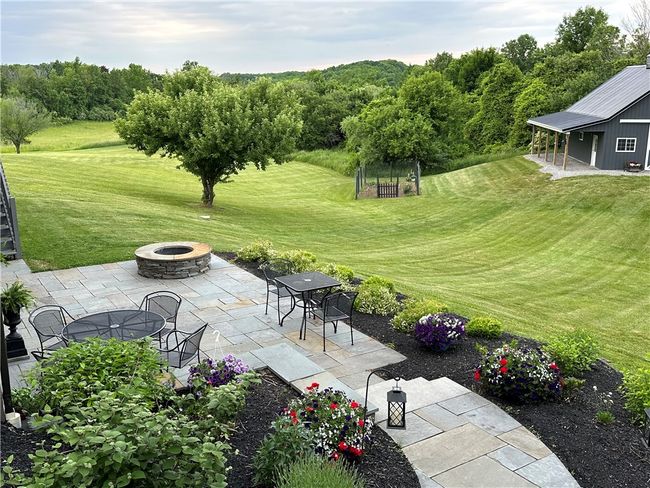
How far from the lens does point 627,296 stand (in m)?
11.9

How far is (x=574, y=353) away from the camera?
19.0 feet

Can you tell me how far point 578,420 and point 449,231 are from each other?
14484 millimetres

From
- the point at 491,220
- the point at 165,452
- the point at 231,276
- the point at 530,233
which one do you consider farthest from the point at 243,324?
the point at 491,220

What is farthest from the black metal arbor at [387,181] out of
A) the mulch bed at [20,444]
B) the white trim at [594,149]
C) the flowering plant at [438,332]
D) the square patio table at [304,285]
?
the mulch bed at [20,444]

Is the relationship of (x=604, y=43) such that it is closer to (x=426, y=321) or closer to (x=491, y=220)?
(x=491, y=220)

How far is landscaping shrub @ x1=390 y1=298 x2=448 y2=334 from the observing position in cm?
726

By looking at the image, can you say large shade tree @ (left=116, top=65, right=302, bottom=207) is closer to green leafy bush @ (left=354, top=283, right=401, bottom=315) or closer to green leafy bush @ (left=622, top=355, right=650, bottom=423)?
green leafy bush @ (left=354, top=283, right=401, bottom=315)

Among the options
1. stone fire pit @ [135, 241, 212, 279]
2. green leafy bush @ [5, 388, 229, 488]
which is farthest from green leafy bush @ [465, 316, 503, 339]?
stone fire pit @ [135, 241, 212, 279]

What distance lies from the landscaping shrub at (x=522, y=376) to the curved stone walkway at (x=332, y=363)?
240 millimetres

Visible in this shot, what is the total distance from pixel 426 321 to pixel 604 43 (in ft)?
137

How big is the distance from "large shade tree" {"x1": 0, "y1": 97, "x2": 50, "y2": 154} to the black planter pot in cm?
3537

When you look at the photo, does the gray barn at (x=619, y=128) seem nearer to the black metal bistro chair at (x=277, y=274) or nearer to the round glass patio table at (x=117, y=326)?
the black metal bistro chair at (x=277, y=274)

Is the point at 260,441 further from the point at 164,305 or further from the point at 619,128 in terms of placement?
the point at 619,128

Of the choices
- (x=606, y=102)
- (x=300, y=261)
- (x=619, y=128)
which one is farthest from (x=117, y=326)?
(x=606, y=102)
